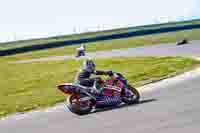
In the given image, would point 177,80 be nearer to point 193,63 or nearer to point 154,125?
point 193,63

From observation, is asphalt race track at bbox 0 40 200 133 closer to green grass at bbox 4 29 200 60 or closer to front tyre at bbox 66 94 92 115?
front tyre at bbox 66 94 92 115

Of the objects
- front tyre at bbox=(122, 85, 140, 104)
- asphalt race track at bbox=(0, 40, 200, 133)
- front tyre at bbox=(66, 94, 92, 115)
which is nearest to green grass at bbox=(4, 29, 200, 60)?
asphalt race track at bbox=(0, 40, 200, 133)

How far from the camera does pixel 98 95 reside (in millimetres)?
14938

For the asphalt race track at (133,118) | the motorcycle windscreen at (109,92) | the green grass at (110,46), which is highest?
the motorcycle windscreen at (109,92)

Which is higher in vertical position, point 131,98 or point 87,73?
point 87,73

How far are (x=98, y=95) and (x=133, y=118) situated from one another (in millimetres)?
2580

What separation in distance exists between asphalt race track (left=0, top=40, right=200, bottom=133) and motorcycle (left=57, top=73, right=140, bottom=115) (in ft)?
1.04

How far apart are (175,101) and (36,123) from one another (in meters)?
4.46

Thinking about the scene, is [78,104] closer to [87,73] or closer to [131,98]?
[87,73]

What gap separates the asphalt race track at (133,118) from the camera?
36.6ft

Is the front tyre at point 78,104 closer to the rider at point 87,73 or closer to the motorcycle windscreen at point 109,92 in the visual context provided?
the rider at point 87,73

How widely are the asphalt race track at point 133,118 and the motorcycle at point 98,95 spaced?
1.04ft

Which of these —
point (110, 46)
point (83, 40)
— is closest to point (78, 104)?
point (110, 46)

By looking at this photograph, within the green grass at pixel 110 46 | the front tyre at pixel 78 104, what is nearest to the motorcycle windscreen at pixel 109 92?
the front tyre at pixel 78 104
